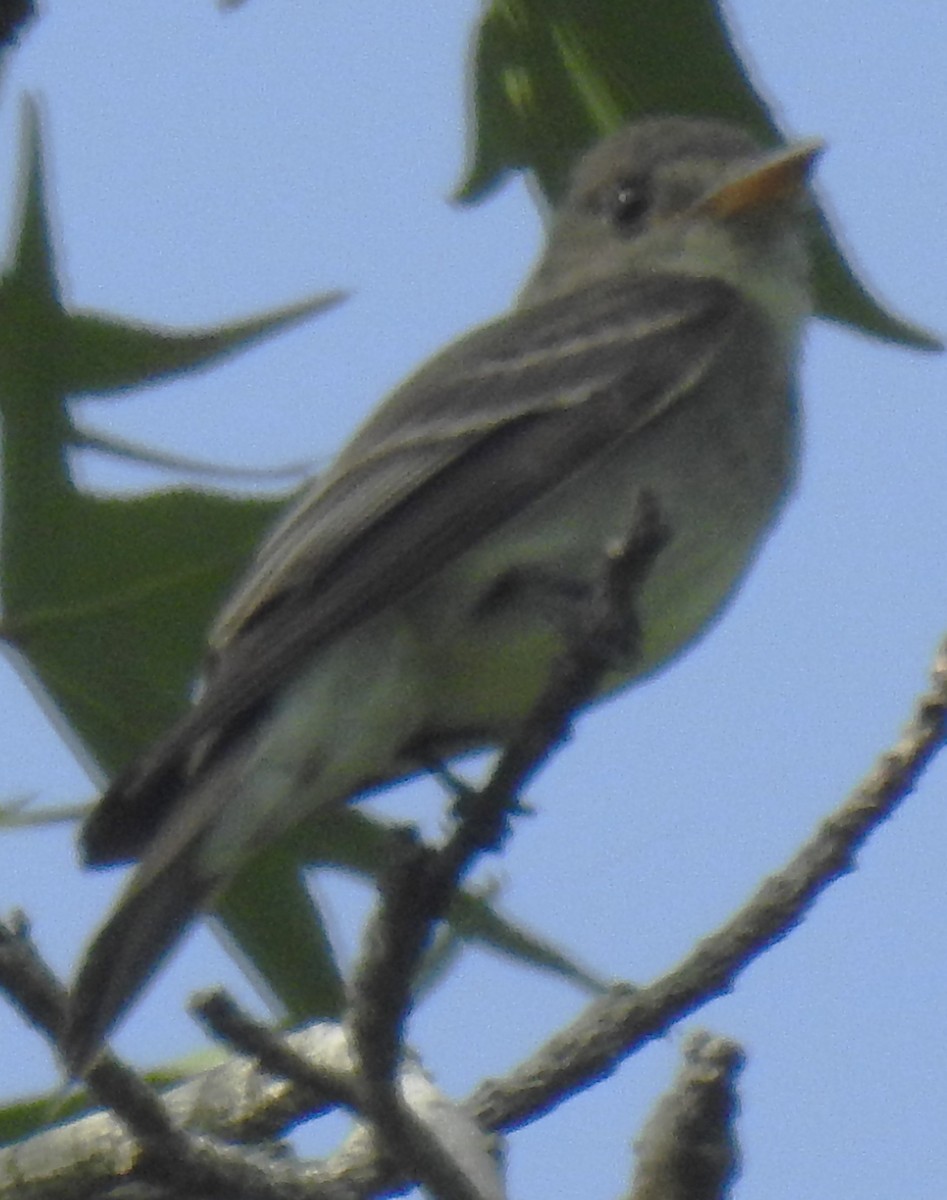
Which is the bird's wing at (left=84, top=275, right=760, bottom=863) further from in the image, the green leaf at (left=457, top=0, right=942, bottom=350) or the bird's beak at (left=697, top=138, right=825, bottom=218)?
the green leaf at (left=457, top=0, right=942, bottom=350)

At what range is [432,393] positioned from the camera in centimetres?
393

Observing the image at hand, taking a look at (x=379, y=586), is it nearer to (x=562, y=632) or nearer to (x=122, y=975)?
(x=562, y=632)

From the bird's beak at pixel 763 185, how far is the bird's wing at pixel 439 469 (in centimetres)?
23

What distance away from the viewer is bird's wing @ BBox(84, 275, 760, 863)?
118 inches

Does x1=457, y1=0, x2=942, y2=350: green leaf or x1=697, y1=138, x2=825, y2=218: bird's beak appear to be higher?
x1=457, y1=0, x2=942, y2=350: green leaf

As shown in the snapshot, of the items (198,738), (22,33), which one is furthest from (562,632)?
(22,33)

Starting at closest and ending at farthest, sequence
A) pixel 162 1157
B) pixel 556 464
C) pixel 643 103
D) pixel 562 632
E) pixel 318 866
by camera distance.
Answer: pixel 162 1157 < pixel 643 103 < pixel 562 632 < pixel 318 866 < pixel 556 464

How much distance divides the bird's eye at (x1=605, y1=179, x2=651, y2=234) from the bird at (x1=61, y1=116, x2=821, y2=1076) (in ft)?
1.14

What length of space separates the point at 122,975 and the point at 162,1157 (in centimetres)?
35

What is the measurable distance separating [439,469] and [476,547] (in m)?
0.22

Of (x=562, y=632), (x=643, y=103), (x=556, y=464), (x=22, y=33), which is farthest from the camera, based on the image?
(x=556, y=464)

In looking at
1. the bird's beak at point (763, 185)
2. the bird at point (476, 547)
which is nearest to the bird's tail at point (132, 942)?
the bird at point (476, 547)

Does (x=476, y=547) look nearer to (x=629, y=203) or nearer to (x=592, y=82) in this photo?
(x=592, y=82)

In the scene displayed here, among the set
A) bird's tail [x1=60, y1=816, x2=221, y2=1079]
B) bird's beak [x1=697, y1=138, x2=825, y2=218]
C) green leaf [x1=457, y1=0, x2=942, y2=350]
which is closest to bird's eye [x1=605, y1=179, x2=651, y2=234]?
bird's beak [x1=697, y1=138, x2=825, y2=218]
